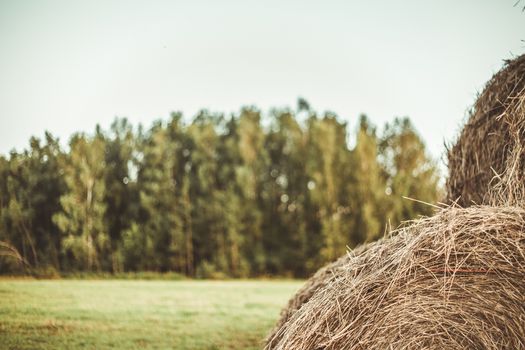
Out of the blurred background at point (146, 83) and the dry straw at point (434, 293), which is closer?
the dry straw at point (434, 293)

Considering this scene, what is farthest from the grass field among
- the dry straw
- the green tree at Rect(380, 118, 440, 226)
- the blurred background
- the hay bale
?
the green tree at Rect(380, 118, 440, 226)

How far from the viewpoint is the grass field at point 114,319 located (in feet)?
14.4

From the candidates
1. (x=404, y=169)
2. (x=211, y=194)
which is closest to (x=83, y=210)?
(x=211, y=194)

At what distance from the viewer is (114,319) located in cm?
596

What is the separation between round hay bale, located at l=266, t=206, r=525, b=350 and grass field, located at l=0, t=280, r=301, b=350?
261cm

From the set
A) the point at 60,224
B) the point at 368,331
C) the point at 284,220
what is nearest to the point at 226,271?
the point at 284,220

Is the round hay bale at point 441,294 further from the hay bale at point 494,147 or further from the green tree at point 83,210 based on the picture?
the green tree at point 83,210

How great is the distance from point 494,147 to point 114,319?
495cm

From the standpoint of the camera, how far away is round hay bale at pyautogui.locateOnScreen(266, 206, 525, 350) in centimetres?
288

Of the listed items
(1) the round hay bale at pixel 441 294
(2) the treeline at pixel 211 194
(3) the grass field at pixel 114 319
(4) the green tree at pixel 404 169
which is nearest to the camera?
(1) the round hay bale at pixel 441 294

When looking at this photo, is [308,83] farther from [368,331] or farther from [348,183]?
[348,183]

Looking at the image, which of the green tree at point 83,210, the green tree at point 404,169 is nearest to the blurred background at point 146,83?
the green tree at point 83,210

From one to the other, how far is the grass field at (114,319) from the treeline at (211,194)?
1.03 ft

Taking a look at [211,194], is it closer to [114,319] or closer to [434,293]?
[114,319]
